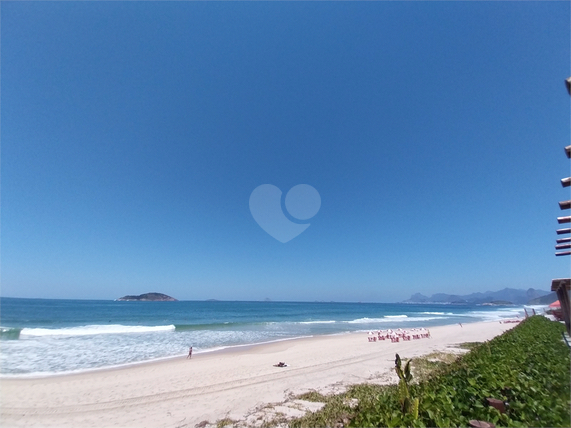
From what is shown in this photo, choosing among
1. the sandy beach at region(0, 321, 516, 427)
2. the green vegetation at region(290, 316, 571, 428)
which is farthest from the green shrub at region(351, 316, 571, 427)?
the sandy beach at region(0, 321, 516, 427)

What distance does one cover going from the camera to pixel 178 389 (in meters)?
9.76

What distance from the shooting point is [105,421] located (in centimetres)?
733

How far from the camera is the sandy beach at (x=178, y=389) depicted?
7484 millimetres

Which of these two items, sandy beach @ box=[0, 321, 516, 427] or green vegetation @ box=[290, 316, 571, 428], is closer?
green vegetation @ box=[290, 316, 571, 428]

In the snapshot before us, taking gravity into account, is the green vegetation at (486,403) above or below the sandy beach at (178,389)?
above

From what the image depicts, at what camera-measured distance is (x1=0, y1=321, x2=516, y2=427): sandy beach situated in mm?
7484

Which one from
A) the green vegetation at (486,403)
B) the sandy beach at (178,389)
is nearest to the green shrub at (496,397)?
the green vegetation at (486,403)

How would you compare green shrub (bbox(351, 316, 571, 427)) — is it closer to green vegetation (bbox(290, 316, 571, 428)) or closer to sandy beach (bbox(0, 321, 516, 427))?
green vegetation (bbox(290, 316, 571, 428))

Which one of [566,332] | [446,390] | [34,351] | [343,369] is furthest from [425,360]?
[34,351]

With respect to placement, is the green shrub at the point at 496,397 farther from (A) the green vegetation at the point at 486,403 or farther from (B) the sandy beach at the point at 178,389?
(B) the sandy beach at the point at 178,389

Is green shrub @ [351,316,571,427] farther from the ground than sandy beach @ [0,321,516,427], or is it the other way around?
green shrub @ [351,316,571,427]

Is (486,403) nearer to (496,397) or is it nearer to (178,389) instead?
(496,397)

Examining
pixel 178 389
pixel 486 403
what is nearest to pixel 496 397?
pixel 486 403

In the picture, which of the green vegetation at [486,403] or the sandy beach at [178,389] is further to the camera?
the sandy beach at [178,389]
